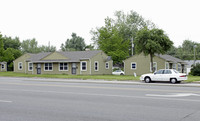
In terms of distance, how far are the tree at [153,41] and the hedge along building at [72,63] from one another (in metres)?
10.1

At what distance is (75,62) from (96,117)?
34.4 meters

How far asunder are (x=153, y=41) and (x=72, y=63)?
15.0 meters

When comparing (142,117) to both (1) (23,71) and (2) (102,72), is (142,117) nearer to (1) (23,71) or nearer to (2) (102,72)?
(2) (102,72)

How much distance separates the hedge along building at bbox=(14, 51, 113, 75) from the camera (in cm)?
4188

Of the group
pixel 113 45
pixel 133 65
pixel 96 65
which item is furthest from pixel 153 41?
pixel 113 45

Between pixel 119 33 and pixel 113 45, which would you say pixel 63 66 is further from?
pixel 119 33

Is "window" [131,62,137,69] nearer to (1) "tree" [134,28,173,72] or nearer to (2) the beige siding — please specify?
(1) "tree" [134,28,173,72]

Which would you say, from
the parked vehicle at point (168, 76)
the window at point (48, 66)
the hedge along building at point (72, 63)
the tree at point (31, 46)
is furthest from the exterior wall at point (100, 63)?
the tree at point (31, 46)

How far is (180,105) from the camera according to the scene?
10352mm

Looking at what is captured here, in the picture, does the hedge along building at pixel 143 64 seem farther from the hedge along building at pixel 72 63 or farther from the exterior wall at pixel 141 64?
the hedge along building at pixel 72 63

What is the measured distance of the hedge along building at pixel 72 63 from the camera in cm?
4188

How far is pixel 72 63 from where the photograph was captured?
4269 cm

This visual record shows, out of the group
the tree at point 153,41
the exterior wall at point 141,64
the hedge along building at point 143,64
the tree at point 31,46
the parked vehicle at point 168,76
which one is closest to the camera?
the parked vehicle at point 168,76

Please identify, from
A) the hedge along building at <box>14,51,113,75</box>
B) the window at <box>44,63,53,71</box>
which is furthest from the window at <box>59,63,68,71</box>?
the window at <box>44,63,53,71</box>
